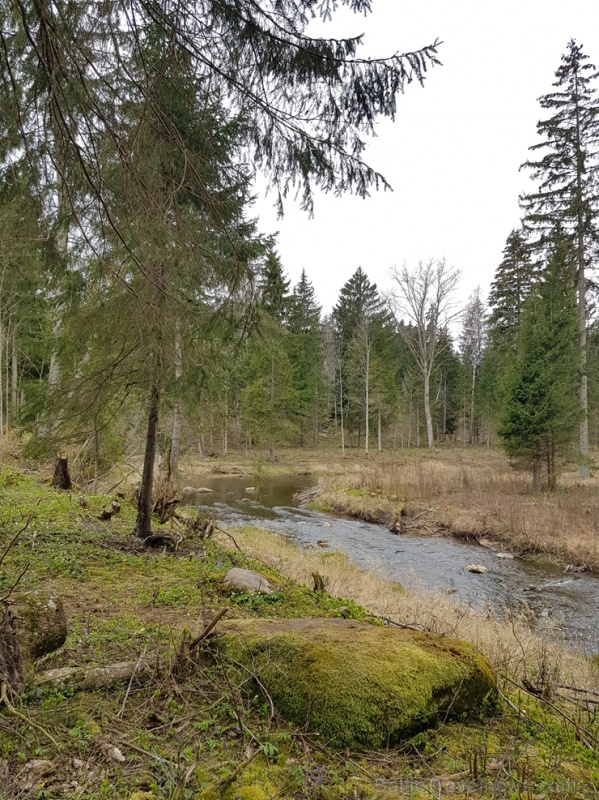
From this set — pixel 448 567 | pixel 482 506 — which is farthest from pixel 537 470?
pixel 448 567

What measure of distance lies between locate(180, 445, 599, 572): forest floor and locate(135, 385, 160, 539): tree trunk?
1.68 metres

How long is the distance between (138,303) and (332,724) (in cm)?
→ 292

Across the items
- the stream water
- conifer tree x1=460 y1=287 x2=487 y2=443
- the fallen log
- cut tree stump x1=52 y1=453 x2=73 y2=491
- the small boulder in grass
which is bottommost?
the stream water

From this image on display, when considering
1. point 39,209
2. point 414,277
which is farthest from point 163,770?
point 414,277

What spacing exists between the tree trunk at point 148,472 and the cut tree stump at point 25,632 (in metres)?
3.19

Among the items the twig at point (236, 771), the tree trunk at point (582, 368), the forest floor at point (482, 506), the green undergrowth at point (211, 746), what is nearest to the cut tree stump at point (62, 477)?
the forest floor at point (482, 506)

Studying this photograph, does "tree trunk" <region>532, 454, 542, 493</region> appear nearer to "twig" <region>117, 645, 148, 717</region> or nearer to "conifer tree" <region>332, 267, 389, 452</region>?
"conifer tree" <region>332, 267, 389, 452</region>

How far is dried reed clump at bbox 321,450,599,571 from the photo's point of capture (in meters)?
10.6

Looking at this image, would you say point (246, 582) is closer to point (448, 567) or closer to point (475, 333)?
point (448, 567)

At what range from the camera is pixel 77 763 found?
6.52 feet

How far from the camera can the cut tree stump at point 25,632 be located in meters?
2.30

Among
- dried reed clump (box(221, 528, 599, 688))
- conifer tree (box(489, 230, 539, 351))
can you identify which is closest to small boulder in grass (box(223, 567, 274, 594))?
dried reed clump (box(221, 528, 599, 688))

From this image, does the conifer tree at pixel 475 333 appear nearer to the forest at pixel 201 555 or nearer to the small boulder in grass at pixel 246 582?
the forest at pixel 201 555

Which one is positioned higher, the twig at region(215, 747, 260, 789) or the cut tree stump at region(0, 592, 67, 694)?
the cut tree stump at region(0, 592, 67, 694)
